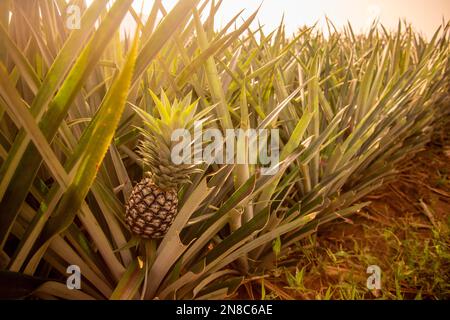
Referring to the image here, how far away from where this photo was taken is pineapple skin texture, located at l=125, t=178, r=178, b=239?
477mm

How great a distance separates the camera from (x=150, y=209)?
0.47m

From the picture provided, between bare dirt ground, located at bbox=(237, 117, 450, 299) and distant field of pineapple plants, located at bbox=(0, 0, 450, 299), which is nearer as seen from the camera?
distant field of pineapple plants, located at bbox=(0, 0, 450, 299)

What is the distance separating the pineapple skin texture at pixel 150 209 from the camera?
18.8 inches

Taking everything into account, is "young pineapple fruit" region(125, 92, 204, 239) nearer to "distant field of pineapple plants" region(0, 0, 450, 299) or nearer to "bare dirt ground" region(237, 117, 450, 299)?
"distant field of pineapple plants" region(0, 0, 450, 299)

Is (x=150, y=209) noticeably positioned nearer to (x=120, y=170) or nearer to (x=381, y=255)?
(x=120, y=170)

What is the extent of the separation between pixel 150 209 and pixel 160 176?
50 mm

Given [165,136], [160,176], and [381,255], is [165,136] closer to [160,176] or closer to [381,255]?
[160,176]

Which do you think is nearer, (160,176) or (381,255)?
(160,176)

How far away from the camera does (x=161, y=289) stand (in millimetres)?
554

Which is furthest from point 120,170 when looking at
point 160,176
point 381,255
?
point 381,255

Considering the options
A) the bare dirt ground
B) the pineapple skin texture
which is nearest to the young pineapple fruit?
the pineapple skin texture

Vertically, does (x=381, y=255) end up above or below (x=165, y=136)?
below
